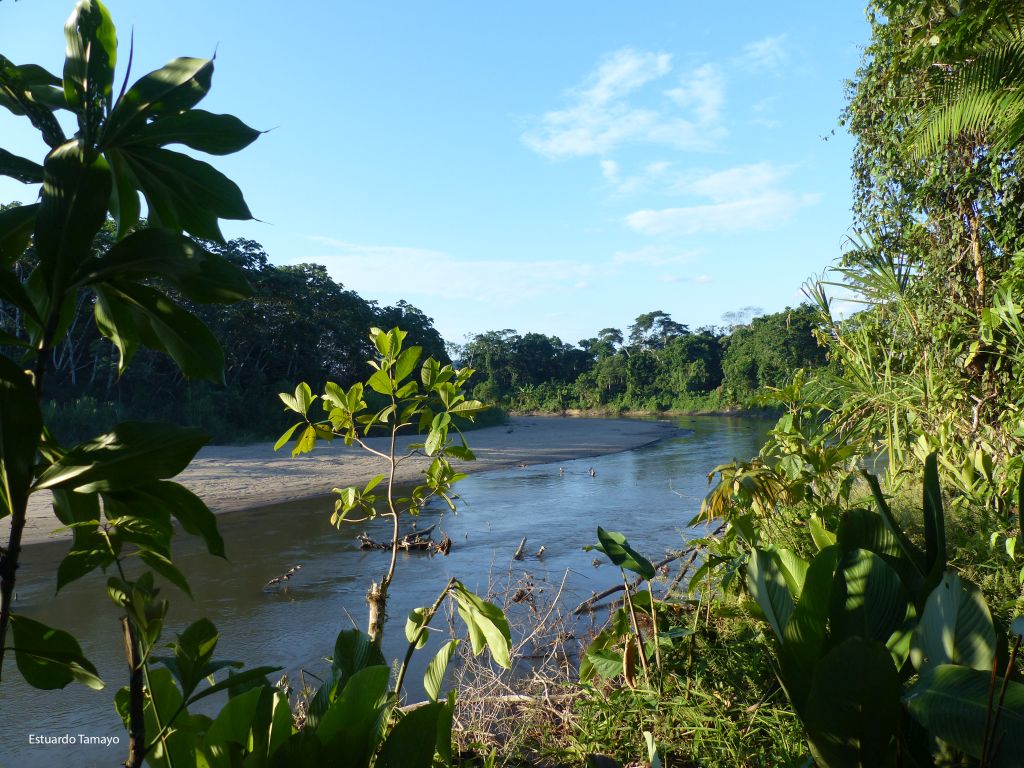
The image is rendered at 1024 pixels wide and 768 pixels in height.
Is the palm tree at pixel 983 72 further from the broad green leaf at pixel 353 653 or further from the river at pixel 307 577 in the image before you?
the broad green leaf at pixel 353 653

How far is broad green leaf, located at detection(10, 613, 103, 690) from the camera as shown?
546 mm

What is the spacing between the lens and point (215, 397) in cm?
1562

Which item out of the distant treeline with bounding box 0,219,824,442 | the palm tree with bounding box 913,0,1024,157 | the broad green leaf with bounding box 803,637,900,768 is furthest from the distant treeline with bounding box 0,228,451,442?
the broad green leaf with bounding box 803,637,900,768

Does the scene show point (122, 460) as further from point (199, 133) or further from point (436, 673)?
point (436, 673)

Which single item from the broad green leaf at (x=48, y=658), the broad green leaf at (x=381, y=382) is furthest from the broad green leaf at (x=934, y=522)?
the broad green leaf at (x=381, y=382)

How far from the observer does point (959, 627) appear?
57 cm

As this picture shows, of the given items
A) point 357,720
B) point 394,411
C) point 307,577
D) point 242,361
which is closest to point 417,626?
point 394,411

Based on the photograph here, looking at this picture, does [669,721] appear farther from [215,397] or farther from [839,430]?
[215,397]

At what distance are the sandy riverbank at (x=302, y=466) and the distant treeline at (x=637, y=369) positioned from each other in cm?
1220

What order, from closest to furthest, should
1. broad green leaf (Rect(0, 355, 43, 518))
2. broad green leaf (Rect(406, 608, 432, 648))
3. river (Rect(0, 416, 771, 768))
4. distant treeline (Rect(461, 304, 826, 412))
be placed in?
broad green leaf (Rect(0, 355, 43, 518)) < broad green leaf (Rect(406, 608, 432, 648)) < river (Rect(0, 416, 771, 768)) < distant treeline (Rect(461, 304, 826, 412))

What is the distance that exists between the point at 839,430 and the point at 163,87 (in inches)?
184

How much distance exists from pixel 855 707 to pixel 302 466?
12.3 m

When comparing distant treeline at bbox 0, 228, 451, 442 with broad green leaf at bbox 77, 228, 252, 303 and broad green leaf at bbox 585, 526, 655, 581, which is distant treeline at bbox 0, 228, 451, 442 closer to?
broad green leaf at bbox 585, 526, 655, 581

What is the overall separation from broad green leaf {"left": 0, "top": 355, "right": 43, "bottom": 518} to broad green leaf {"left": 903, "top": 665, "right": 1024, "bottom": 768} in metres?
0.68
